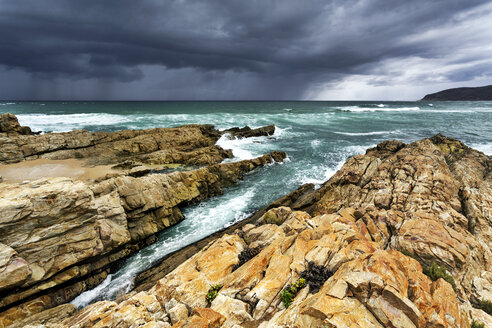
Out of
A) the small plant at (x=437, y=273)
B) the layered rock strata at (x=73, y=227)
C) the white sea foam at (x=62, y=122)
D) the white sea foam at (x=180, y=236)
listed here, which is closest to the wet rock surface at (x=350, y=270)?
the small plant at (x=437, y=273)

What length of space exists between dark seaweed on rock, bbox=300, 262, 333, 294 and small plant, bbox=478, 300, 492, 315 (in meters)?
5.93

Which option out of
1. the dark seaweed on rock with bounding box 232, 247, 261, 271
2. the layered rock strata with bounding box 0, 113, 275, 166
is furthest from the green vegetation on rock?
the layered rock strata with bounding box 0, 113, 275, 166

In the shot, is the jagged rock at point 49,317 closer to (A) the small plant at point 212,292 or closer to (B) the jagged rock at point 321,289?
(B) the jagged rock at point 321,289

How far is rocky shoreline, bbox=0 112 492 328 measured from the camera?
22.5 feet

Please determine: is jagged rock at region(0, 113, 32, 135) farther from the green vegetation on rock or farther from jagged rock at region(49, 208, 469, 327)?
the green vegetation on rock

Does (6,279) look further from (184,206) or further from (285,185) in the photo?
(285,185)

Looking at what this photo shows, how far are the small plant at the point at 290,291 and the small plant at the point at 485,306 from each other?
22.5 feet

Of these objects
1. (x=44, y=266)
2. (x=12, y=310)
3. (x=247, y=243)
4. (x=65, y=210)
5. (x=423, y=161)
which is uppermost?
(x=423, y=161)

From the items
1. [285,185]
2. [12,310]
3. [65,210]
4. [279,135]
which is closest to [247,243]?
[65,210]

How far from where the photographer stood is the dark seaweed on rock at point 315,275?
24.8 ft

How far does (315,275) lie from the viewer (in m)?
7.98

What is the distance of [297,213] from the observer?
1377 centimetres

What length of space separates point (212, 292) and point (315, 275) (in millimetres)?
3908

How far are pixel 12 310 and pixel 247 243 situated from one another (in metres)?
11.1
